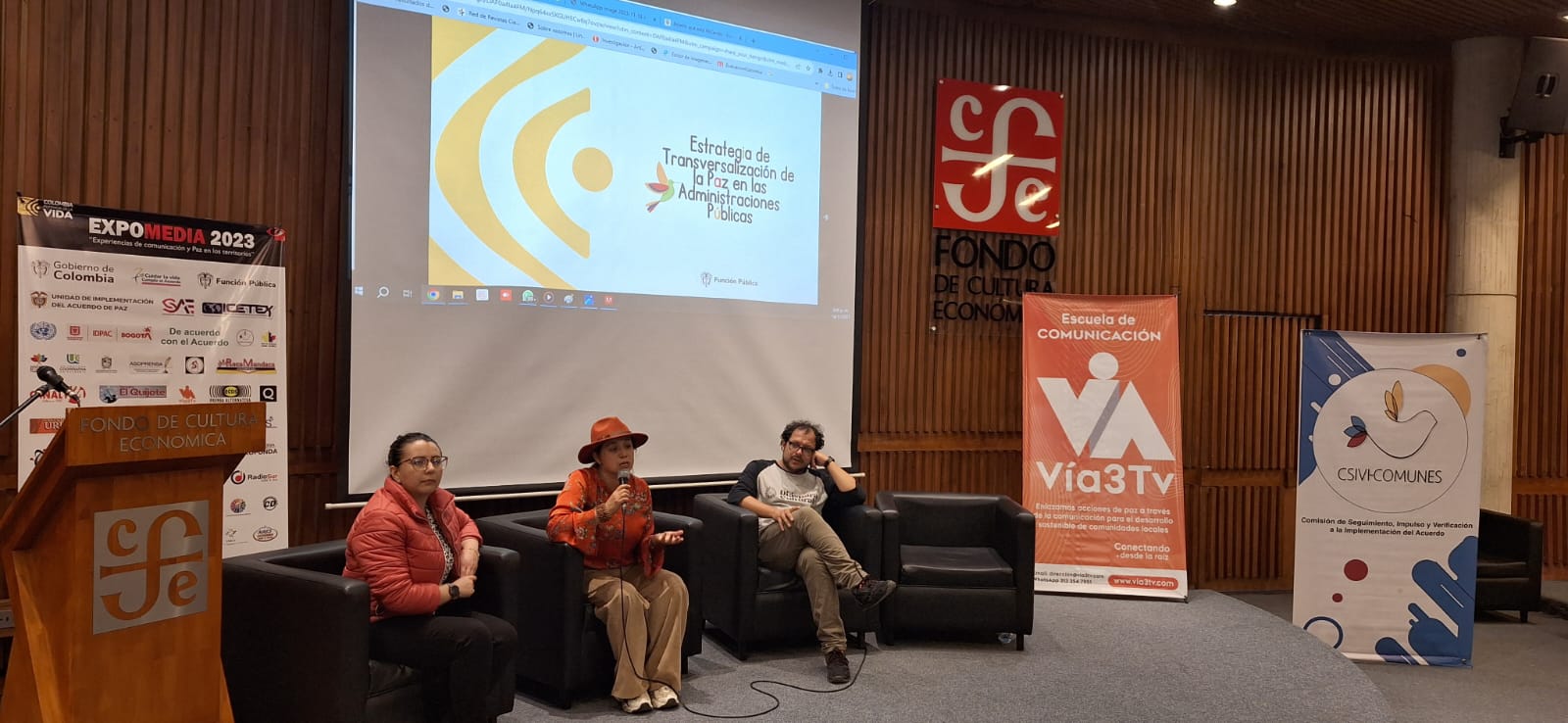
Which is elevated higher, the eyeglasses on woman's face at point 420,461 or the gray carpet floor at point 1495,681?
the eyeglasses on woman's face at point 420,461

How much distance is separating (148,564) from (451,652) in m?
0.85

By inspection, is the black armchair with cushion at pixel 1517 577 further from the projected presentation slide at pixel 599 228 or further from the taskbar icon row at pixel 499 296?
the taskbar icon row at pixel 499 296

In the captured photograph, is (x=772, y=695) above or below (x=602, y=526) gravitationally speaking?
below

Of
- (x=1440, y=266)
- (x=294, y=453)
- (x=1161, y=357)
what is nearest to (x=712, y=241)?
(x=294, y=453)

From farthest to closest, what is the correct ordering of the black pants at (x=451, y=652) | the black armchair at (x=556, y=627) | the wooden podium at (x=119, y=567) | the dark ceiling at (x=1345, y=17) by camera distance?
the dark ceiling at (x=1345, y=17) < the black armchair at (x=556, y=627) < the black pants at (x=451, y=652) < the wooden podium at (x=119, y=567)

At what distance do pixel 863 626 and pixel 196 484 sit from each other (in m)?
2.71

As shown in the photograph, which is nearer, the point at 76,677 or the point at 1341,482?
the point at 76,677

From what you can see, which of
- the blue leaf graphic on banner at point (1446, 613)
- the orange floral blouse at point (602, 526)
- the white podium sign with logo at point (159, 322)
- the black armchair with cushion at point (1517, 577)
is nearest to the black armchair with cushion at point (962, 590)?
the orange floral blouse at point (602, 526)

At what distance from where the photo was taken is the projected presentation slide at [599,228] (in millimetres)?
4258

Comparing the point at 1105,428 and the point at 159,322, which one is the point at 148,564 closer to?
the point at 159,322

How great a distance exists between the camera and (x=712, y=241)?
4984 mm

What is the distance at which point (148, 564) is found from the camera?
7.55 ft

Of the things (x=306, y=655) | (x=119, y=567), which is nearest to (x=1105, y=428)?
(x=306, y=655)

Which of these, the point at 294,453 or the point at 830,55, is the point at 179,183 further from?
the point at 830,55
